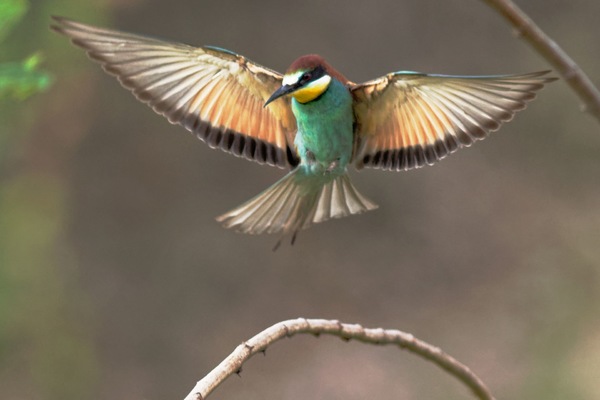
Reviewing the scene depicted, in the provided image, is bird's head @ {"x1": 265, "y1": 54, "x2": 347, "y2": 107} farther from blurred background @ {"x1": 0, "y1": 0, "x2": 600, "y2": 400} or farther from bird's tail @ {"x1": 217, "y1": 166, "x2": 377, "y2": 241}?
blurred background @ {"x1": 0, "y1": 0, "x2": 600, "y2": 400}

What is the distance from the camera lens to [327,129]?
60.1 inches

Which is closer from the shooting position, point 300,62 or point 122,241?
point 300,62

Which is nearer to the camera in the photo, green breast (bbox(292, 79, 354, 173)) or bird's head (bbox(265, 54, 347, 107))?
bird's head (bbox(265, 54, 347, 107))

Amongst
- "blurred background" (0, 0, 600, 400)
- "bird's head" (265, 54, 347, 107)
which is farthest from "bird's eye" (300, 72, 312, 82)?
"blurred background" (0, 0, 600, 400)

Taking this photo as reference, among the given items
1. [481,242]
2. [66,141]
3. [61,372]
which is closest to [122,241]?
[66,141]

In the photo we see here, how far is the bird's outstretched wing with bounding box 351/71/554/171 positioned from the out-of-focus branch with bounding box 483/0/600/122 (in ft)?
1.07

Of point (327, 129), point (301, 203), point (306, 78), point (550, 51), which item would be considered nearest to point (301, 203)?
point (301, 203)

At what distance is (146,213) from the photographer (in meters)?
4.12

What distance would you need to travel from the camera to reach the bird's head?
1.40 metres

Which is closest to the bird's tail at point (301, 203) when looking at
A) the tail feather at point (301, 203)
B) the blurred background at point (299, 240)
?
the tail feather at point (301, 203)

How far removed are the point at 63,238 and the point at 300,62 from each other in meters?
2.72

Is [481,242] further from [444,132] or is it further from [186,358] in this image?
[444,132]

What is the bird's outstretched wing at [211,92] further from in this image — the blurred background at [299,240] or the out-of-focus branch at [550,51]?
the blurred background at [299,240]

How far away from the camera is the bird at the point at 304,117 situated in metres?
1.46
